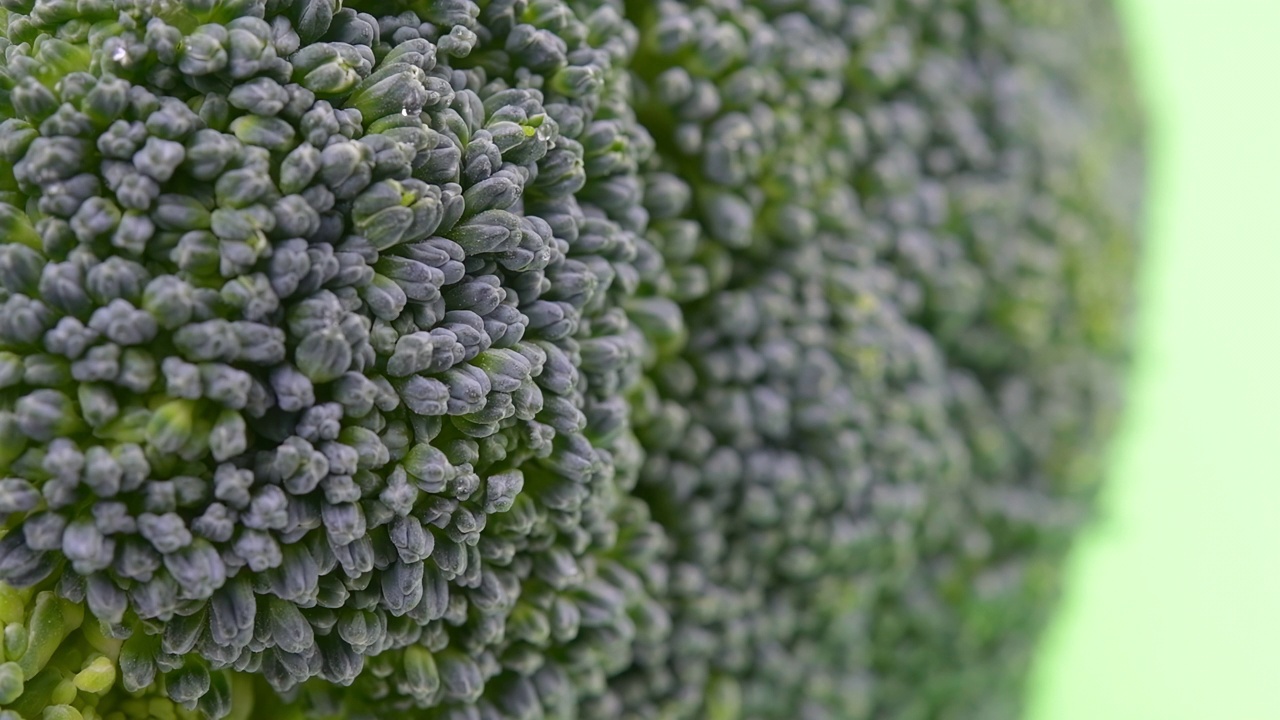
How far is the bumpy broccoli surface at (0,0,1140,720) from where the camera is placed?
756mm

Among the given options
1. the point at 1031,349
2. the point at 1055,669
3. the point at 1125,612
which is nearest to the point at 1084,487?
the point at 1031,349

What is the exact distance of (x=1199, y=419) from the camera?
2.52 metres

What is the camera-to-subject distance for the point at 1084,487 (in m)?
1.75

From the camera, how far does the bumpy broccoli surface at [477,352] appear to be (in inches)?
29.8

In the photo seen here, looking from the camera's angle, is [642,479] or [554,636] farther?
[642,479]

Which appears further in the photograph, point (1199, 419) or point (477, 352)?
point (1199, 419)

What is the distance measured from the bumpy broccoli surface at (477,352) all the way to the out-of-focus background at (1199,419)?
0.94 metres

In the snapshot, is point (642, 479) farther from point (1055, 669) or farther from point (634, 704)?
point (1055, 669)

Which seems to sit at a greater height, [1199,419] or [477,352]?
[477,352]

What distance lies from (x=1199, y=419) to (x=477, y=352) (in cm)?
223

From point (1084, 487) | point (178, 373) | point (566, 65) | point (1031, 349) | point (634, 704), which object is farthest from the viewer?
point (1084, 487)

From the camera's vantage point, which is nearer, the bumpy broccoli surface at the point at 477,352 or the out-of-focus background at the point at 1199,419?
the bumpy broccoli surface at the point at 477,352

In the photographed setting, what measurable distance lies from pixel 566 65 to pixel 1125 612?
200 centimetres

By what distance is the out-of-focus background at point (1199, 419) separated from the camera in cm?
231
